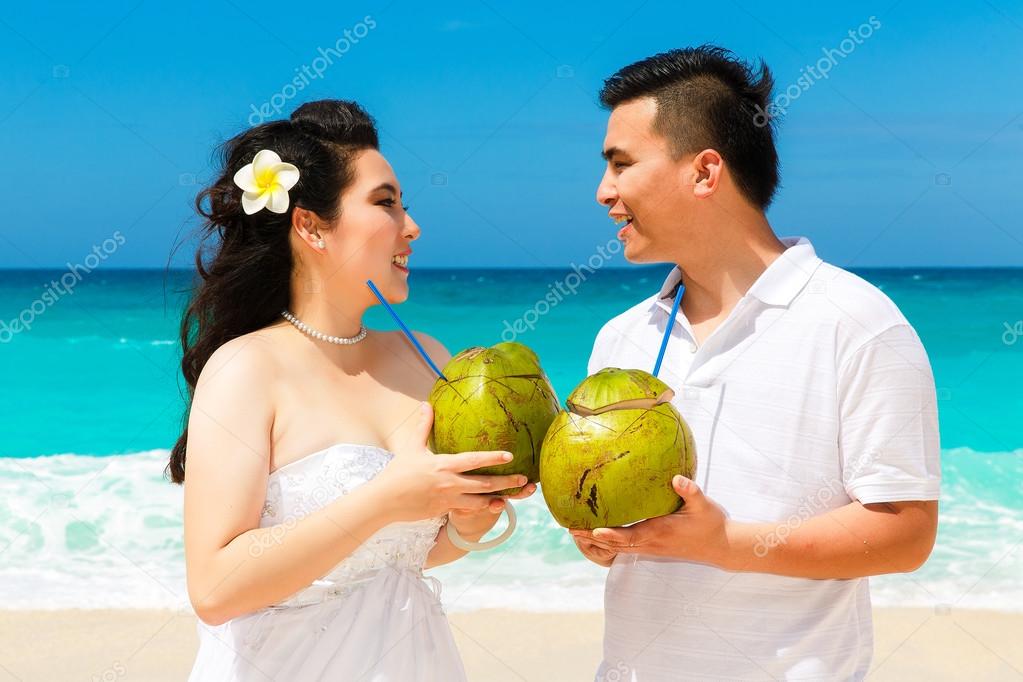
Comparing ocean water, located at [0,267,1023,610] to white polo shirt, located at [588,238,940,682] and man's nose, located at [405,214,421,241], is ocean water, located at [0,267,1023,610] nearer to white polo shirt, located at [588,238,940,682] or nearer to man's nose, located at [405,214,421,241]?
man's nose, located at [405,214,421,241]

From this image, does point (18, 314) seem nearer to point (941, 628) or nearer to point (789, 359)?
point (941, 628)

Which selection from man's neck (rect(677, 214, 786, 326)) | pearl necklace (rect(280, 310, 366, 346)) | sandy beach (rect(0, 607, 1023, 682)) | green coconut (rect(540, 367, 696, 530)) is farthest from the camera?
sandy beach (rect(0, 607, 1023, 682))

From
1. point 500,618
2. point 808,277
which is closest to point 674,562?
point 808,277

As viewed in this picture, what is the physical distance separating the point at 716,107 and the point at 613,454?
4.22 feet

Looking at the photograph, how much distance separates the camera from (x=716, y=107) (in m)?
2.90

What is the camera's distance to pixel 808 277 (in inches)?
103

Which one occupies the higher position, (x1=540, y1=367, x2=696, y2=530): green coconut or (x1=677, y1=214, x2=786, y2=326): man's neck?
(x1=677, y1=214, x2=786, y2=326): man's neck

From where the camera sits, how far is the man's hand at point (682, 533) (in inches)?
85.3

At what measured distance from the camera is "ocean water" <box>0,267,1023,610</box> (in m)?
7.42

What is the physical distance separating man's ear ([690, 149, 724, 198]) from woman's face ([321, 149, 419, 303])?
2.67 feet

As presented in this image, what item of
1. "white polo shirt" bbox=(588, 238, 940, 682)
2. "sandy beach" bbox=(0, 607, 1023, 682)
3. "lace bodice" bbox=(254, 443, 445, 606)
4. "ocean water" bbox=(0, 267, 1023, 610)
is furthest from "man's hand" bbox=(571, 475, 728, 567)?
"sandy beach" bbox=(0, 607, 1023, 682)

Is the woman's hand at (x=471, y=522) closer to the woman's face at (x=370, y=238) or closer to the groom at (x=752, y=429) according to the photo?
the groom at (x=752, y=429)

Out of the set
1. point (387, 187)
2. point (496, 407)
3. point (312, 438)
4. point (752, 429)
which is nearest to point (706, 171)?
point (752, 429)

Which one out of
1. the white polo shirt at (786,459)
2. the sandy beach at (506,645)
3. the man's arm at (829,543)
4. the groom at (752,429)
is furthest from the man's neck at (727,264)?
the sandy beach at (506,645)
